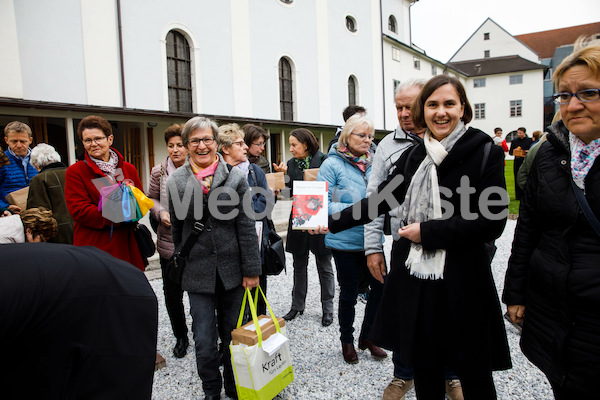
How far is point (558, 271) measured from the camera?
5.47 feet

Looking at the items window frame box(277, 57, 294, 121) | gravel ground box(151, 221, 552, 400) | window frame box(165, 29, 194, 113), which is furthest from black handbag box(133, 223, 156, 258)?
window frame box(277, 57, 294, 121)

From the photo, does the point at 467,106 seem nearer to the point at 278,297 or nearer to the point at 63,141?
the point at 278,297

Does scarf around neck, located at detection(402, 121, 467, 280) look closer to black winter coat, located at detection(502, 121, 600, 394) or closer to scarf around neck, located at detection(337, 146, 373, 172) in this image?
black winter coat, located at detection(502, 121, 600, 394)

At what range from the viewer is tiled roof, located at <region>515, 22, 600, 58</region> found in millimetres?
58500

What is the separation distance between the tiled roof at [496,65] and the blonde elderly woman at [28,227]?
51814 millimetres

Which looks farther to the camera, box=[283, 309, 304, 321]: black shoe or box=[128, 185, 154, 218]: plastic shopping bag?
box=[283, 309, 304, 321]: black shoe

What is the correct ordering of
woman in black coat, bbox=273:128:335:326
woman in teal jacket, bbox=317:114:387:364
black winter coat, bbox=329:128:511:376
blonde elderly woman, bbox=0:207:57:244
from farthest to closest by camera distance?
woman in black coat, bbox=273:128:335:326 → woman in teal jacket, bbox=317:114:387:364 → blonde elderly woman, bbox=0:207:57:244 → black winter coat, bbox=329:128:511:376

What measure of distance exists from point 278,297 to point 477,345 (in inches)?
138

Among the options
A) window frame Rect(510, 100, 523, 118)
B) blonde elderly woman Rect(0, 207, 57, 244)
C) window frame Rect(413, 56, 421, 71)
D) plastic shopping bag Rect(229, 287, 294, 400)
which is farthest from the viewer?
window frame Rect(510, 100, 523, 118)

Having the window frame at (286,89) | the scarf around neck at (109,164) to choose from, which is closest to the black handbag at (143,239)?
the scarf around neck at (109,164)

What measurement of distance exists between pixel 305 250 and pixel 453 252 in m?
2.46

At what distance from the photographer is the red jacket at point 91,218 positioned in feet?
9.73

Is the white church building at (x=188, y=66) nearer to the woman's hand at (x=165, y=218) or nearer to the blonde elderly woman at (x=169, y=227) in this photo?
the blonde elderly woman at (x=169, y=227)

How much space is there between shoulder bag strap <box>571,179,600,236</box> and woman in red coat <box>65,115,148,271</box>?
9.69 ft
